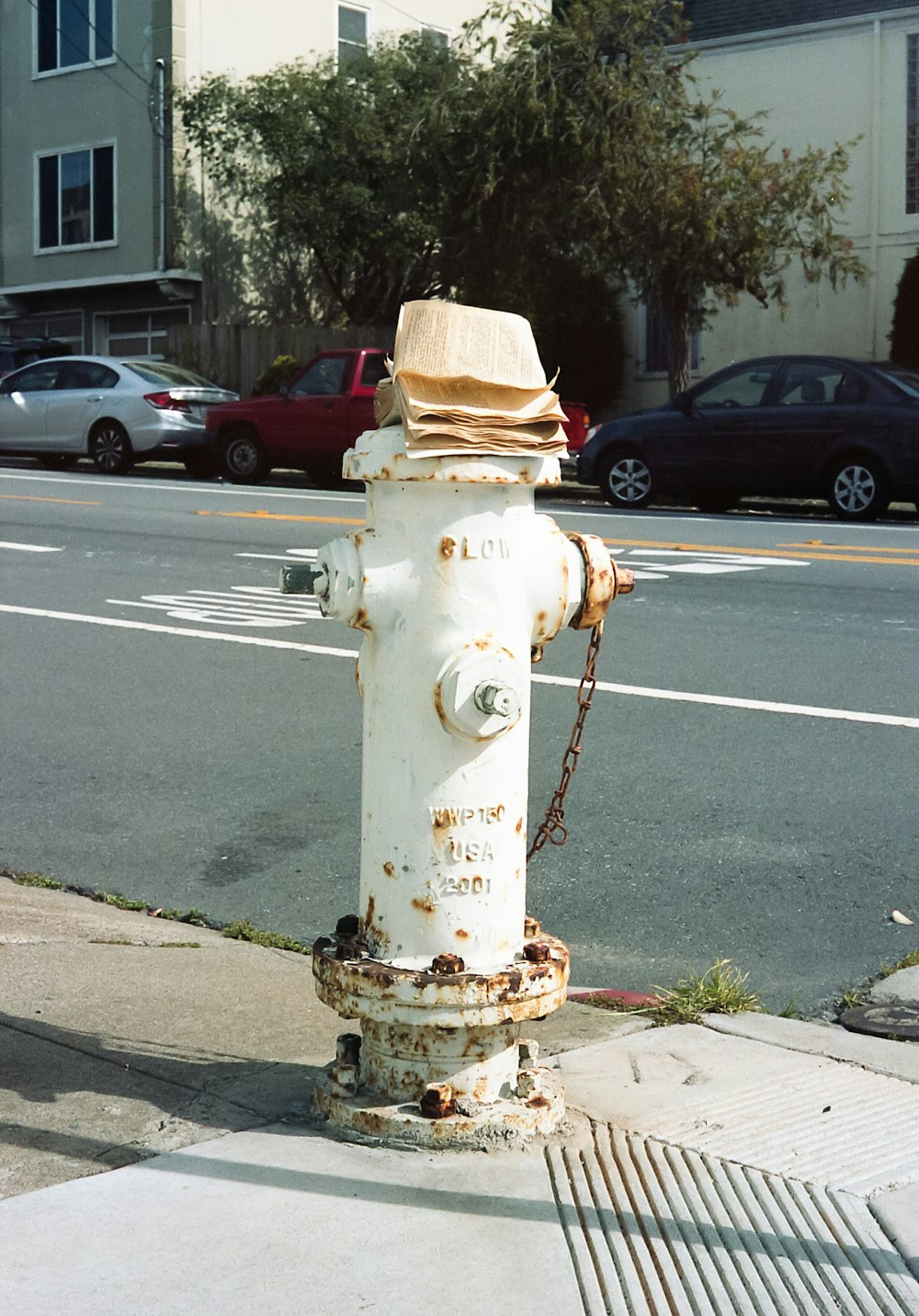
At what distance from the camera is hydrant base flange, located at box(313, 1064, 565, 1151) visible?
298cm

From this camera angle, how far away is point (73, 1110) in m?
3.21

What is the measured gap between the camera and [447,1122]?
2.98 metres

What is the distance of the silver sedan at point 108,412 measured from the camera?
70.7ft

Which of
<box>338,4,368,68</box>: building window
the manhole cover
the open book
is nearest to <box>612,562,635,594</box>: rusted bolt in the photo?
the open book

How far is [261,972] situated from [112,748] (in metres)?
2.75

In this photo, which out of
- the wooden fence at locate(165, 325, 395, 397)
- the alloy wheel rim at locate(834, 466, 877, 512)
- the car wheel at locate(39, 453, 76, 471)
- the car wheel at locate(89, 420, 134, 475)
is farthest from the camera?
the wooden fence at locate(165, 325, 395, 397)

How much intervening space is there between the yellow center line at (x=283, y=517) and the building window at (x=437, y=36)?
1778cm

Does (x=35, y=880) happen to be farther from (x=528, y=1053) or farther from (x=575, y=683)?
(x=575, y=683)

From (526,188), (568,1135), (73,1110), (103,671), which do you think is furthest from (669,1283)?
(526,188)

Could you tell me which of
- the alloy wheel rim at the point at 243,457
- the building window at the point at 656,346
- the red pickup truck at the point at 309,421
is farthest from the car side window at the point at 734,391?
the building window at the point at 656,346

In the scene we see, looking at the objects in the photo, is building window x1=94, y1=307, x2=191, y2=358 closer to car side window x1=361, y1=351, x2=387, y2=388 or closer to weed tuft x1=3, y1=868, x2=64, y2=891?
car side window x1=361, y1=351, x2=387, y2=388

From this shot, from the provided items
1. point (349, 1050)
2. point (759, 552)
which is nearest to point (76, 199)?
point (759, 552)

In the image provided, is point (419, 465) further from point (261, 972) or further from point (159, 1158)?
point (261, 972)

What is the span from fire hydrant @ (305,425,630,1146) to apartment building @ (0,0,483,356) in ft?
95.4
